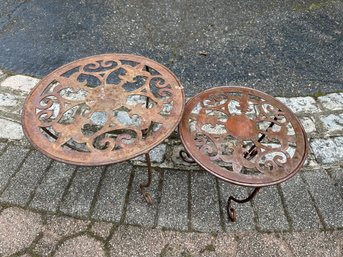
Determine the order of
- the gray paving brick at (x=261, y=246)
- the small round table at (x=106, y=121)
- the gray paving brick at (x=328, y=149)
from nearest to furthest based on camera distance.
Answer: the small round table at (x=106, y=121), the gray paving brick at (x=261, y=246), the gray paving brick at (x=328, y=149)

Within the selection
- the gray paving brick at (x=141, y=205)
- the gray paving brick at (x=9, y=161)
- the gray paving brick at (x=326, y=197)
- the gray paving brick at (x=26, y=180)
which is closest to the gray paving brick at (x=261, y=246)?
the gray paving brick at (x=326, y=197)

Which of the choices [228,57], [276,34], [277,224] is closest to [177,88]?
[277,224]

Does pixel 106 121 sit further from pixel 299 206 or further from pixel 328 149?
pixel 328 149

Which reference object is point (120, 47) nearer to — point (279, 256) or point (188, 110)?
point (188, 110)

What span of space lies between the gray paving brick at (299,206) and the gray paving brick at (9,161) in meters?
1.76

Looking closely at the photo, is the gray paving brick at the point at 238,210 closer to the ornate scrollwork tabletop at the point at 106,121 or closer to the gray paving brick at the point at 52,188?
the ornate scrollwork tabletop at the point at 106,121

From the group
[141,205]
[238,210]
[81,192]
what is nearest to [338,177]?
[238,210]

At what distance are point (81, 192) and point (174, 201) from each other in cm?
59

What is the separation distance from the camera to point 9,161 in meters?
2.39

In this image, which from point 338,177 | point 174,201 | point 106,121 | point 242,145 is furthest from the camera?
point 338,177

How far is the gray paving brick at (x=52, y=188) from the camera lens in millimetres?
2195

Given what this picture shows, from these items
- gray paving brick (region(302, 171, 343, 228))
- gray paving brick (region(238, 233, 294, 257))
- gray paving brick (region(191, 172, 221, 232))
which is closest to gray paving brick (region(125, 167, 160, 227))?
gray paving brick (region(191, 172, 221, 232))

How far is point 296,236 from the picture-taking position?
209 centimetres

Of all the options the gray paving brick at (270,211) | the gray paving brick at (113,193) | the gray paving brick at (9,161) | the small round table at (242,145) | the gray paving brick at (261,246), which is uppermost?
the small round table at (242,145)
